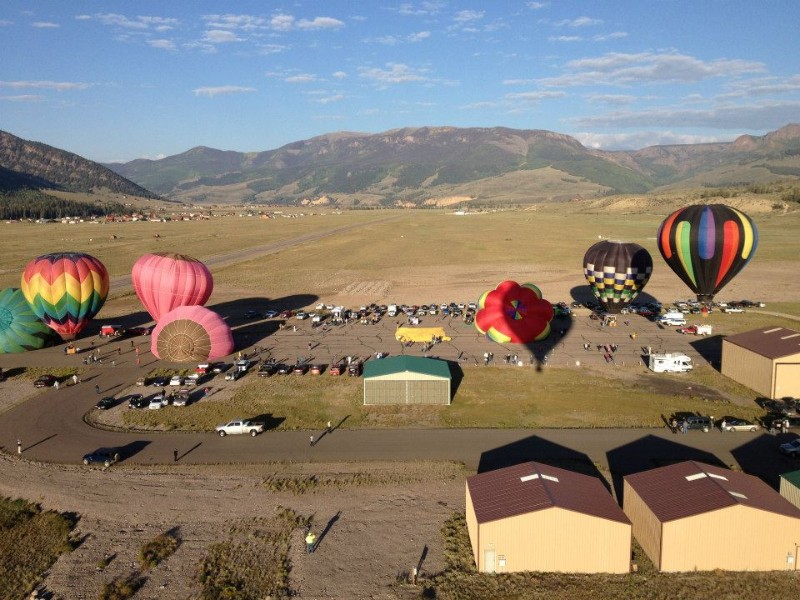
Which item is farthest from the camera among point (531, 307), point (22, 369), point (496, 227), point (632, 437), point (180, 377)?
point (496, 227)

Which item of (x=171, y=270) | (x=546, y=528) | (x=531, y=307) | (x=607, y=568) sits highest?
(x=171, y=270)

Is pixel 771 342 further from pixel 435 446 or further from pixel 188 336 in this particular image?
pixel 188 336

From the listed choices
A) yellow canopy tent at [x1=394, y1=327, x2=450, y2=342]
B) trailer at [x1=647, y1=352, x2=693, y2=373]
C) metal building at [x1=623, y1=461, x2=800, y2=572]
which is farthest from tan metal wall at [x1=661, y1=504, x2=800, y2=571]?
yellow canopy tent at [x1=394, y1=327, x2=450, y2=342]

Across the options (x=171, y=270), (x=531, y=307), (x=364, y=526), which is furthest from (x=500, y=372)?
(x=171, y=270)

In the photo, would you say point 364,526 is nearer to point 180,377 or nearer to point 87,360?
point 180,377

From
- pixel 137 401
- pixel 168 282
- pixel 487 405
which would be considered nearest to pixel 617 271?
pixel 487 405

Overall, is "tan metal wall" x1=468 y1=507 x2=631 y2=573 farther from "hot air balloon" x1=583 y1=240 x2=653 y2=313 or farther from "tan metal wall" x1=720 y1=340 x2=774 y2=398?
"hot air balloon" x1=583 y1=240 x2=653 y2=313
